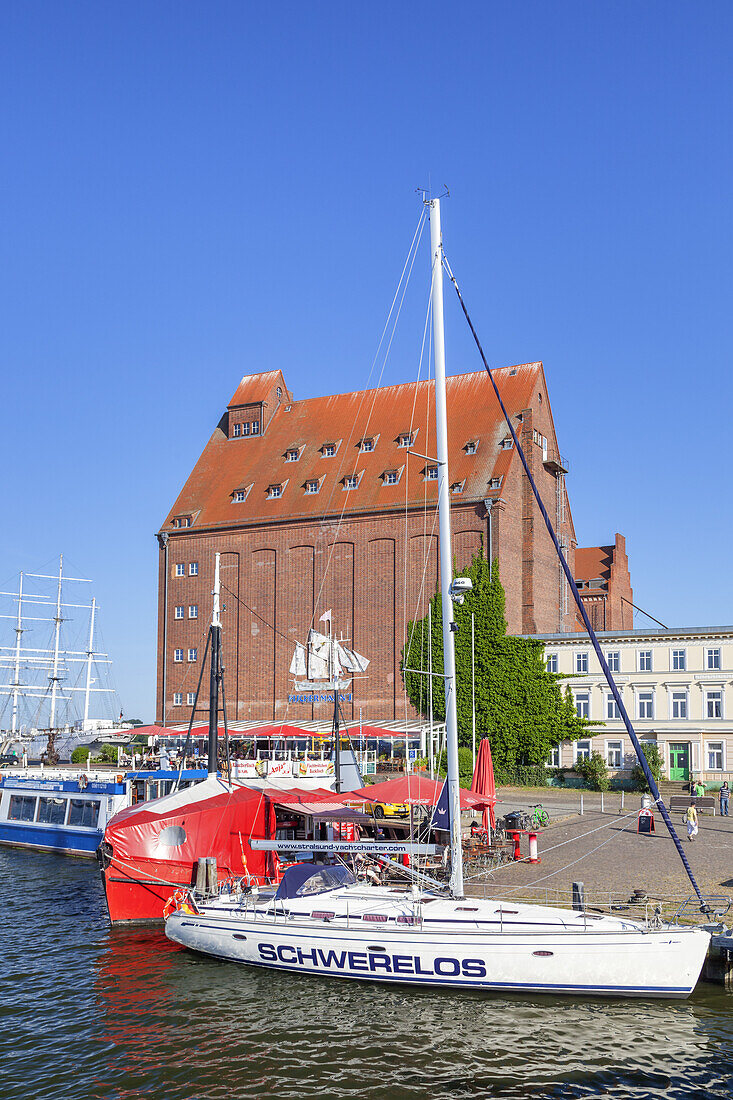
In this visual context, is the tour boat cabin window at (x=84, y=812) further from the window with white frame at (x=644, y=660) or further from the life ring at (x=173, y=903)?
the window with white frame at (x=644, y=660)

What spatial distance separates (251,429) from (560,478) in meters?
26.4

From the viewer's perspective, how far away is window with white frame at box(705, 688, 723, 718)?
5428 centimetres

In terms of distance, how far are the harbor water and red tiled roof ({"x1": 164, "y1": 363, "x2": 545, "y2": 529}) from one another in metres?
46.2

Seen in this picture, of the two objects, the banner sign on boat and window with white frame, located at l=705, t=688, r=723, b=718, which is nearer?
the banner sign on boat

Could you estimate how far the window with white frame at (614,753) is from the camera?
56.5m

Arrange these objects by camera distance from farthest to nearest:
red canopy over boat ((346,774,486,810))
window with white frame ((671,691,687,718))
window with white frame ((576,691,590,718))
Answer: window with white frame ((576,691,590,718)) → window with white frame ((671,691,687,718)) → red canopy over boat ((346,774,486,810))

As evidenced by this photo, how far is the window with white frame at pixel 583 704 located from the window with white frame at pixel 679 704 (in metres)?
5.02

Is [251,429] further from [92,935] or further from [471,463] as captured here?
[92,935]

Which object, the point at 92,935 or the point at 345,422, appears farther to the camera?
the point at 345,422

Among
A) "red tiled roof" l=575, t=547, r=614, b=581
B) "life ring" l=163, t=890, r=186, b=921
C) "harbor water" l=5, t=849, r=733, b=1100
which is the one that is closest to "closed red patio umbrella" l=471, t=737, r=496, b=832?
"life ring" l=163, t=890, r=186, b=921

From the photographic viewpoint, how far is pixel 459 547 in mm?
64250

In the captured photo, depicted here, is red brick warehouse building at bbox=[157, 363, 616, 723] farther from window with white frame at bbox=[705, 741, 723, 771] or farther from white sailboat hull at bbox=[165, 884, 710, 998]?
white sailboat hull at bbox=[165, 884, 710, 998]

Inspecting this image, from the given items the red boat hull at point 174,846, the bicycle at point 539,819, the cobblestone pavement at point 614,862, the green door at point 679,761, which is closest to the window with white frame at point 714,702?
the green door at point 679,761

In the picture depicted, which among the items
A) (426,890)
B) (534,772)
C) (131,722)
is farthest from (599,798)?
(131,722)
